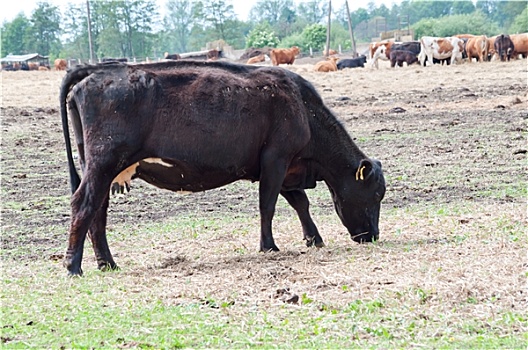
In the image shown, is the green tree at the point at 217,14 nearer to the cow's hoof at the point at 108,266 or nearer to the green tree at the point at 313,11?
the green tree at the point at 313,11

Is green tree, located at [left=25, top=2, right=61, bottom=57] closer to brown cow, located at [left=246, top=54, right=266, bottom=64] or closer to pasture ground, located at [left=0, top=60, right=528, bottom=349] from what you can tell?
brown cow, located at [left=246, top=54, right=266, bottom=64]

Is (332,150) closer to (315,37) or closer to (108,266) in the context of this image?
(108,266)

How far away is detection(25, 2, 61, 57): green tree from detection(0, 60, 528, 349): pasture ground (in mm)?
76084

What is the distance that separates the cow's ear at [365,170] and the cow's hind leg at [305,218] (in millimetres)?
636

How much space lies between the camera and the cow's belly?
794 centimetres

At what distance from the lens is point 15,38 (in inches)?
3910

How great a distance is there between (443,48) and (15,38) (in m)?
68.1

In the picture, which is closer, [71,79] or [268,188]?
[71,79]

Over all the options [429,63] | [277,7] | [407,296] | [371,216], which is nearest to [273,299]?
[407,296]

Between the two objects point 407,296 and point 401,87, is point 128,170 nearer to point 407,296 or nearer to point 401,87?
point 407,296

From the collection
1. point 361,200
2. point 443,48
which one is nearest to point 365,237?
point 361,200

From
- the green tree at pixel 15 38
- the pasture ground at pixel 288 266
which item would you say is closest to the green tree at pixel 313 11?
the green tree at pixel 15 38

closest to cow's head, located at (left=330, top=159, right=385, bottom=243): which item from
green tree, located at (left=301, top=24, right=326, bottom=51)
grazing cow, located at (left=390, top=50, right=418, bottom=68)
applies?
grazing cow, located at (left=390, top=50, right=418, bottom=68)

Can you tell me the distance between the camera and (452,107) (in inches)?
797
